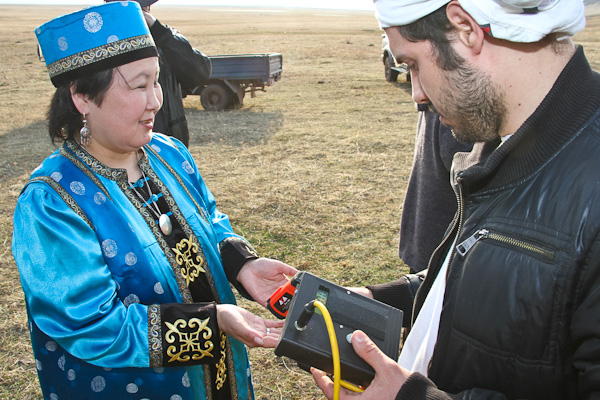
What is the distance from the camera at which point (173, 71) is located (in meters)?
4.52

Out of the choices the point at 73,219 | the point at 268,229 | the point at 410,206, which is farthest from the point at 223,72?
the point at 73,219

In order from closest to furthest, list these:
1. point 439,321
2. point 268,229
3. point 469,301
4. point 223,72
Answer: point 469,301, point 439,321, point 268,229, point 223,72

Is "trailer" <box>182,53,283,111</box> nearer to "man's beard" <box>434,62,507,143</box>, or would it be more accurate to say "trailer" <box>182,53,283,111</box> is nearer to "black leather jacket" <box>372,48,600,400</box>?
"man's beard" <box>434,62,507,143</box>

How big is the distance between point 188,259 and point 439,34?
1.29 m

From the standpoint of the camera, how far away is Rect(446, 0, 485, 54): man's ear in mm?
1336

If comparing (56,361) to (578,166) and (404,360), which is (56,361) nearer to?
(404,360)

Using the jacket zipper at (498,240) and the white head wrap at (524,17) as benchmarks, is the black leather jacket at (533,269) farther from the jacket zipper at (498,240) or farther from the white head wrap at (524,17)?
the white head wrap at (524,17)

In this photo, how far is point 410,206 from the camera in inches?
119

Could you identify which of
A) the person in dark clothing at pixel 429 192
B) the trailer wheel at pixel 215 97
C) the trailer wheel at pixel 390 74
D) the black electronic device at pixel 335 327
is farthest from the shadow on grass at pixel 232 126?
the black electronic device at pixel 335 327

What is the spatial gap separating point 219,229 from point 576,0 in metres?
1.72

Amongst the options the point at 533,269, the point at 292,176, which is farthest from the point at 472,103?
the point at 292,176

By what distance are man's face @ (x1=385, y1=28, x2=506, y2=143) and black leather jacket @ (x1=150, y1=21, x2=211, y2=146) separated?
3.19m

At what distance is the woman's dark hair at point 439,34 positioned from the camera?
54.6 inches

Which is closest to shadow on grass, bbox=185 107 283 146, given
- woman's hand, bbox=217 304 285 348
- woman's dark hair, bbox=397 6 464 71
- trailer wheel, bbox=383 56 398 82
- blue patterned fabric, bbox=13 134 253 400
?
trailer wheel, bbox=383 56 398 82
